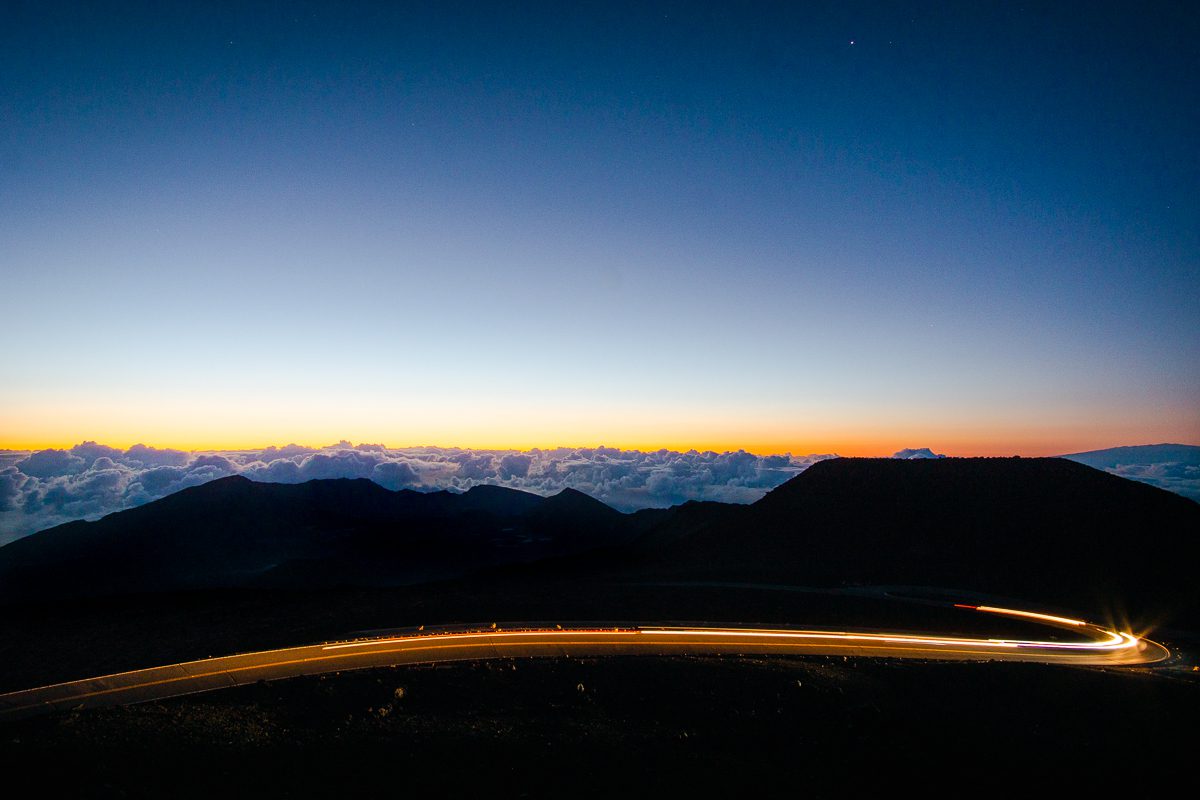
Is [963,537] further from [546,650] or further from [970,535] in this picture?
[546,650]

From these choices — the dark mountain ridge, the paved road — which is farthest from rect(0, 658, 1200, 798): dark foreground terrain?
the dark mountain ridge

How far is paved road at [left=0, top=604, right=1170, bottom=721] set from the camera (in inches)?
1028

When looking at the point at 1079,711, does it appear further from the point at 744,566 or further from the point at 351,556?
the point at 351,556

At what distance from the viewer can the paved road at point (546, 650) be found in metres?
26.1

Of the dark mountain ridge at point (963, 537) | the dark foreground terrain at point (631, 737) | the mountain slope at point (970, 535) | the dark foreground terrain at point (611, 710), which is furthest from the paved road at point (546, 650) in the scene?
the mountain slope at point (970, 535)

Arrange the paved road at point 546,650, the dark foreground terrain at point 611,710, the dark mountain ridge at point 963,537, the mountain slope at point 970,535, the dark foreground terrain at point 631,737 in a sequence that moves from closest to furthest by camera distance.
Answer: the dark foreground terrain at point 631,737
the dark foreground terrain at point 611,710
the paved road at point 546,650
the dark mountain ridge at point 963,537
the mountain slope at point 970,535

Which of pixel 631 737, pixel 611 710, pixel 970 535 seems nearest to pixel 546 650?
pixel 611 710

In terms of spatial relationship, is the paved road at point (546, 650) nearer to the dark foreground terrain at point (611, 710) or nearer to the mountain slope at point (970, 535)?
the dark foreground terrain at point (611, 710)

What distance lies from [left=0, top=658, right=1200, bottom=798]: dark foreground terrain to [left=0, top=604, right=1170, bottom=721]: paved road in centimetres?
333

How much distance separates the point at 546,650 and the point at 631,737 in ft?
45.6

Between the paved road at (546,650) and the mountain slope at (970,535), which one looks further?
the mountain slope at (970,535)

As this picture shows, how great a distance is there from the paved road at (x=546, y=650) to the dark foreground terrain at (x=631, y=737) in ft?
10.9

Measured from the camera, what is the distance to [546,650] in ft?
109

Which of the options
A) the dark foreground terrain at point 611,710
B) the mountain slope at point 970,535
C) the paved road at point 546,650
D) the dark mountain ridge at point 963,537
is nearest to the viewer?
the dark foreground terrain at point 611,710
